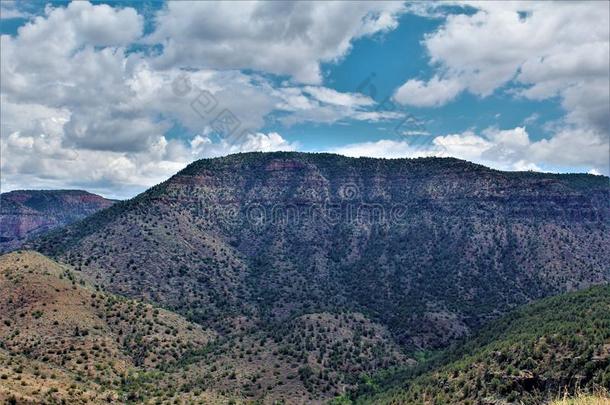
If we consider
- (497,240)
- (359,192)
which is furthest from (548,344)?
(359,192)

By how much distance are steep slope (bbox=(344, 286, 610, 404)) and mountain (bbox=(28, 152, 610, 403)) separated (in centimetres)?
2161

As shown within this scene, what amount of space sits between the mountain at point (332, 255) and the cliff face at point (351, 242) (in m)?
0.47

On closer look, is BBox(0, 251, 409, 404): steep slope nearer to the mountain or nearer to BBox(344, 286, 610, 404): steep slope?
the mountain

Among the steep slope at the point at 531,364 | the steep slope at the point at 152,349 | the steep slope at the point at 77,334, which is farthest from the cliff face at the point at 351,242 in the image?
the steep slope at the point at 531,364

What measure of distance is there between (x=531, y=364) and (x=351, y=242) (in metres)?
109

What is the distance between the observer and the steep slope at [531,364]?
55.0m

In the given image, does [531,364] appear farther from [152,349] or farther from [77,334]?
[77,334]

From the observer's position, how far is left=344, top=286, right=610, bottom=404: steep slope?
55.0m

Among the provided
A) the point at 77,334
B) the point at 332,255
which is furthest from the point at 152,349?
the point at 332,255

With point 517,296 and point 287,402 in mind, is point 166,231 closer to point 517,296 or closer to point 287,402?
point 287,402

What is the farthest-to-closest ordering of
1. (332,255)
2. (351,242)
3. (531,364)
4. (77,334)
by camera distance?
1. (351,242)
2. (332,255)
3. (77,334)
4. (531,364)

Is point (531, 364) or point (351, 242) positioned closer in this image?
point (531, 364)

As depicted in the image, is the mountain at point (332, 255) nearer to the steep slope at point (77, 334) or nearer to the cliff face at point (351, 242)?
the cliff face at point (351, 242)

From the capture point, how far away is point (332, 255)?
165m
